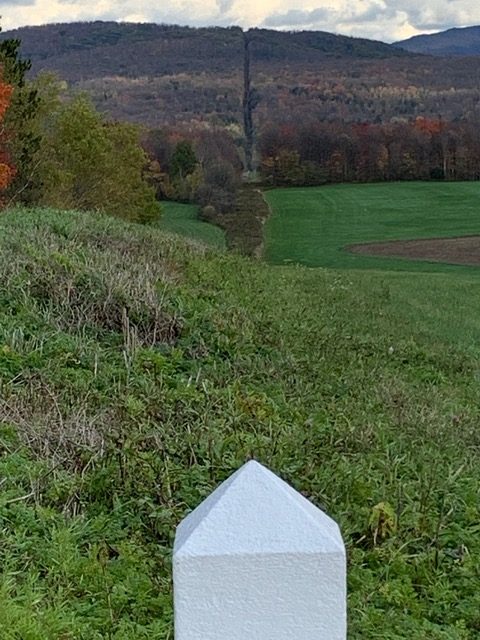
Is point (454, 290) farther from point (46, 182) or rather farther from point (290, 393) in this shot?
point (46, 182)

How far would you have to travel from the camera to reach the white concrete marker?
1.49m

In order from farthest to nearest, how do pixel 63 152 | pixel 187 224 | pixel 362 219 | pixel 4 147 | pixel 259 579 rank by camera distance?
pixel 362 219 < pixel 187 224 < pixel 63 152 < pixel 4 147 < pixel 259 579

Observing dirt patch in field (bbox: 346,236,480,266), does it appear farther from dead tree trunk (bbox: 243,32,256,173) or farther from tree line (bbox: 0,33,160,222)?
dead tree trunk (bbox: 243,32,256,173)

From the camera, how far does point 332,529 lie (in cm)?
156

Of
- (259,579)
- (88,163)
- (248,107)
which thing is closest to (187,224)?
(88,163)

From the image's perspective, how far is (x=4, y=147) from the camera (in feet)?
102

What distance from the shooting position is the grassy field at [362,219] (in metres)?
38.4

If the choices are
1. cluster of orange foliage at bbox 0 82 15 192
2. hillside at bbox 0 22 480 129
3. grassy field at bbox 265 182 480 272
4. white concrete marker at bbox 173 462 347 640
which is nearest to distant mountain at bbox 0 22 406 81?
hillside at bbox 0 22 480 129

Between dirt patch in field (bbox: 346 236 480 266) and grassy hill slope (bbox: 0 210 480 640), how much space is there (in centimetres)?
2657

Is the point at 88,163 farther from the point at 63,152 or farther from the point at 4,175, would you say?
the point at 4,175

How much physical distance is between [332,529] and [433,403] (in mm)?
5884

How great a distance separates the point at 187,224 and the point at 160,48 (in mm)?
92292

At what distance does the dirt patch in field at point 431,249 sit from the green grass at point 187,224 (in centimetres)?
722

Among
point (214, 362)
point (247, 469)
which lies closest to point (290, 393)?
point (214, 362)
